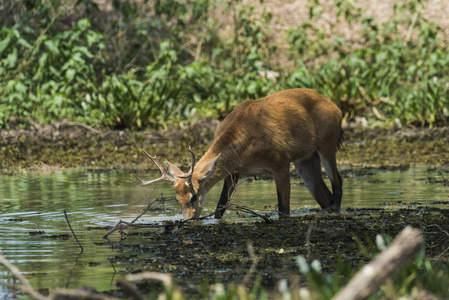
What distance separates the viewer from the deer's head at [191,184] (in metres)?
9.48

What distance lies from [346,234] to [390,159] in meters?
7.74

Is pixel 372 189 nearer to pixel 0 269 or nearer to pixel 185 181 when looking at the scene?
pixel 185 181

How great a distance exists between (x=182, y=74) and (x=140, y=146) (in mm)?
3759

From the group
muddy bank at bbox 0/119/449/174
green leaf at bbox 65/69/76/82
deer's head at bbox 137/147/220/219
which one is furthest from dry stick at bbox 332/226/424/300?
green leaf at bbox 65/69/76/82

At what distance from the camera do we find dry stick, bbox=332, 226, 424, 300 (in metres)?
3.91

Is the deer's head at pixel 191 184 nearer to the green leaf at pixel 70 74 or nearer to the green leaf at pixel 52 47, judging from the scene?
the green leaf at pixel 70 74

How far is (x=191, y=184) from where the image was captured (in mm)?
9508

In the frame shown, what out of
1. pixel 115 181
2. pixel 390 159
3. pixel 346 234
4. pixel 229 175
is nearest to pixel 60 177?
pixel 115 181

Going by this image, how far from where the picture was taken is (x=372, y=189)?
12.3 m

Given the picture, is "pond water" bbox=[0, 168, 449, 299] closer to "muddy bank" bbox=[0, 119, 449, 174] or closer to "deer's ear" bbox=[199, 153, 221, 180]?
"deer's ear" bbox=[199, 153, 221, 180]

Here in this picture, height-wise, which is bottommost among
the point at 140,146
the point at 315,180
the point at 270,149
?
the point at 140,146

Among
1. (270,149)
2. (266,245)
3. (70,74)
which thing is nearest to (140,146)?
(70,74)

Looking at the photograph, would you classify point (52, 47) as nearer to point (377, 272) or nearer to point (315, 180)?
point (315, 180)

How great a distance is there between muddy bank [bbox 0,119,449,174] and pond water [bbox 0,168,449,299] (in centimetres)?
106
